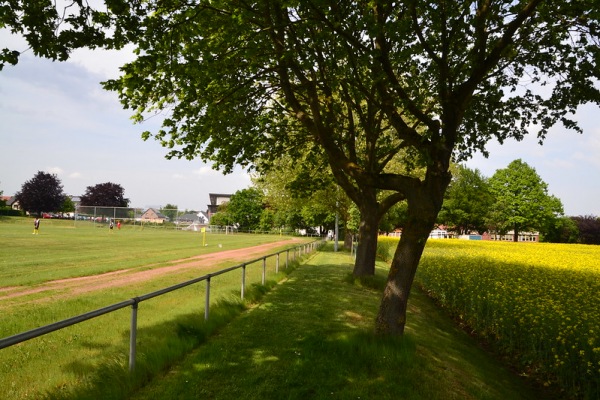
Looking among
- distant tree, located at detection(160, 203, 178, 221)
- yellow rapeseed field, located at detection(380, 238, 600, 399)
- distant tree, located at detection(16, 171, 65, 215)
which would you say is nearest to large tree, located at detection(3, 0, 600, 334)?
yellow rapeseed field, located at detection(380, 238, 600, 399)

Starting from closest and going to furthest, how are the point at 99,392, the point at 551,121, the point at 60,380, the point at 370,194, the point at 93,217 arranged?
the point at 99,392, the point at 60,380, the point at 551,121, the point at 370,194, the point at 93,217

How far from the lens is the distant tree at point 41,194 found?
262 ft

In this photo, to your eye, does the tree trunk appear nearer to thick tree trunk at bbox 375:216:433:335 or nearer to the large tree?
the large tree

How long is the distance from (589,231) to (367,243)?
245 feet

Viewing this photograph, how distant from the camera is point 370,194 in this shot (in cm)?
1472

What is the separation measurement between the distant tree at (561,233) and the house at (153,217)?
65926mm

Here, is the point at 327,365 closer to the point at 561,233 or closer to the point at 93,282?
the point at 93,282

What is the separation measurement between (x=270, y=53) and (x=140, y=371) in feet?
23.0

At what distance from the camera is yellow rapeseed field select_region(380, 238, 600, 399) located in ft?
19.7

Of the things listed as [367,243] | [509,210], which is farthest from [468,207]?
[367,243]

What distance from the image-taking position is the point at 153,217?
7662cm

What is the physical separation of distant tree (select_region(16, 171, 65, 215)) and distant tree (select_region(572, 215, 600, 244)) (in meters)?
98.3

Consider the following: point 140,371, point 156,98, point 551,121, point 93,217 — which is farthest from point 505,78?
point 93,217

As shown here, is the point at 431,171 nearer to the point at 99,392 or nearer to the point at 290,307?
the point at 290,307
